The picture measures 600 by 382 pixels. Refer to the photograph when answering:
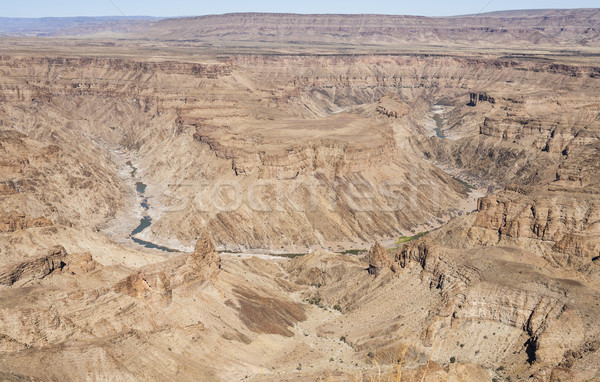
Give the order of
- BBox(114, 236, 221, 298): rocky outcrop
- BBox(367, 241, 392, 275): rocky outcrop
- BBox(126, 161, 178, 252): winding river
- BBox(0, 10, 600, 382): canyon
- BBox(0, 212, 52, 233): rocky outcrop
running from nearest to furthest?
BBox(0, 10, 600, 382): canyon → BBox(114, 236, 221, 298): rocky outcrop → BBox(367, 241, 392, 275): rocky outcrop → BBox(0, 212, 52, 233): rocky outcrop → BBox(126, 161, 178, 252): winding river

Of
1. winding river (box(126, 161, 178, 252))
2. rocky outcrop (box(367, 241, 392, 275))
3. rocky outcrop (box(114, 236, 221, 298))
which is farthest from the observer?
winding river (box(126, 161, 178, 252))

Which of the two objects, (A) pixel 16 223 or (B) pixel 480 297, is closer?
(B) pixel 480 297

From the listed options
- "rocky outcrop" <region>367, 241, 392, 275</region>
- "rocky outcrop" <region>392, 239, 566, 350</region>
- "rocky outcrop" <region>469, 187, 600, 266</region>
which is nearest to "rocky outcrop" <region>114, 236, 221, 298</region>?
"rocky outcrop" <region>367, 241, 392, 275</region>

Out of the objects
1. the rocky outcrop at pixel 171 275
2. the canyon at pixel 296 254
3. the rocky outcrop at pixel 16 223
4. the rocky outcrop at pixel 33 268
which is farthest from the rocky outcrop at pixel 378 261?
the rocky outcrop at pixel 16 223

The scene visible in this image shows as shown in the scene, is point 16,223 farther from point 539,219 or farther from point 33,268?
point 539,219

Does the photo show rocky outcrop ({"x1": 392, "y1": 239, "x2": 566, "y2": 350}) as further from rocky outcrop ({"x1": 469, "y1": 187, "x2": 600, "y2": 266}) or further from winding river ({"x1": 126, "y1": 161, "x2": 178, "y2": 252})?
winding river ({"x1": 126, "y1": 161, "x2": 178, "y2": 252})

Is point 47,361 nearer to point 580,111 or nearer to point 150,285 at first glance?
point 150,285

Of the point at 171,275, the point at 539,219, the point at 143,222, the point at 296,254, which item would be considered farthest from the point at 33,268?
the point at 539,219

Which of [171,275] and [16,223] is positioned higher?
[171,275]

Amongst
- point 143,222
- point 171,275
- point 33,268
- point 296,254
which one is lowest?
point 296,254

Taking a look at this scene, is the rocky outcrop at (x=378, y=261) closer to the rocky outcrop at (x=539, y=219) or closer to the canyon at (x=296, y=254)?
the canyon at (x=296, y=254)

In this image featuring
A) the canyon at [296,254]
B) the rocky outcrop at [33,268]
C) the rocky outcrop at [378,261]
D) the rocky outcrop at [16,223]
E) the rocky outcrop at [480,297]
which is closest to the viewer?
the canyon at [296,254]
